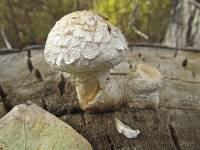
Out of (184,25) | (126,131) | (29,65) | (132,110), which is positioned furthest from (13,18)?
(126,131)

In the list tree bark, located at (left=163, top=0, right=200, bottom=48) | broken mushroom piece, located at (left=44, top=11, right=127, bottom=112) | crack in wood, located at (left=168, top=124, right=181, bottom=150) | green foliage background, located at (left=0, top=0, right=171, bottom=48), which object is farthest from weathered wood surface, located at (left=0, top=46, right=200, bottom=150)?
green foliage background, located at (left=0, top=0, right=171, bottom=48)

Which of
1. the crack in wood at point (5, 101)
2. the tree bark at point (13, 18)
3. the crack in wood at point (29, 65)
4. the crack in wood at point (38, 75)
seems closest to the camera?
the crack in wood at point (5, 101)

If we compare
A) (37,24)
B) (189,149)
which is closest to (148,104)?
(189,149)

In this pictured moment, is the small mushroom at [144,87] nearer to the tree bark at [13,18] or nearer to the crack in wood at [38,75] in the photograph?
the crack in wood at [38,75]

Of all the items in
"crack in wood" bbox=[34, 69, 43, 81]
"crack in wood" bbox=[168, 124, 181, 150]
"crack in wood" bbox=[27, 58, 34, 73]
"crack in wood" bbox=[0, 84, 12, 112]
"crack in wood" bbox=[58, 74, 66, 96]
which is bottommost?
"crack in wood" bbox=[168, 124, 181, 150]

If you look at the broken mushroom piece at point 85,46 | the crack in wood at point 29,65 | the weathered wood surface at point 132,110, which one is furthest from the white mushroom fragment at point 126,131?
the crack in wood at point 29,65

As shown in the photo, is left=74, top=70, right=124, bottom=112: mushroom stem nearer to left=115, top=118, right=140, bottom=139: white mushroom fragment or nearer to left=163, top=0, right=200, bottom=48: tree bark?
left=115, top=118, right=140, bottom=139: white mushroom fragment

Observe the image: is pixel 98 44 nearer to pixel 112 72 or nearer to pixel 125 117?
pixel 125 117
